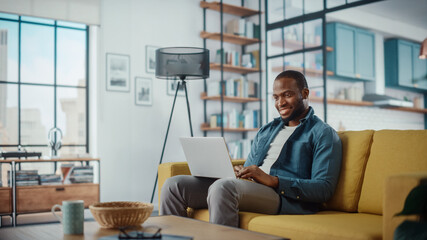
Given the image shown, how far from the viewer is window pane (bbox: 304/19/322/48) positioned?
5.58 m

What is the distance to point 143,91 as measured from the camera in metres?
5.54

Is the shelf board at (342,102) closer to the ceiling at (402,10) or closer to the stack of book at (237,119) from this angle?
the stack of book at (237,119)

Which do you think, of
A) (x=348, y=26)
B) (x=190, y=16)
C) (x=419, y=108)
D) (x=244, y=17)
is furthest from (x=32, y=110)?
(x=419, y=108)

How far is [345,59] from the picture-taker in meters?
6.74

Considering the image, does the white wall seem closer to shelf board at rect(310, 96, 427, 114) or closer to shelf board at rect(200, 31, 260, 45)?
shelf board at rect(200, 31, 260, 45)

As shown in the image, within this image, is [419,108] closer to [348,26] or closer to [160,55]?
[348,26]

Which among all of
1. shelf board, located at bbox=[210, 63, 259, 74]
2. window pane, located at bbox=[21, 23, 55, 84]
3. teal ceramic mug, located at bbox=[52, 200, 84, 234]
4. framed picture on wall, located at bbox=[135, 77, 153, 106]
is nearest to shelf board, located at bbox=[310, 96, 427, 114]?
shelf board, located at bbox=[210, 63, 259, 74]

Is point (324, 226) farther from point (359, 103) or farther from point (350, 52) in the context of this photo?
point (350, 52)

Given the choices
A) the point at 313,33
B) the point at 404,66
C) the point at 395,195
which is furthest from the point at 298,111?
the point at 404,66

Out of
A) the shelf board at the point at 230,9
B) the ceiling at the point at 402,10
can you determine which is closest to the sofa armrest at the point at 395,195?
the shelf board at the point at 230,9

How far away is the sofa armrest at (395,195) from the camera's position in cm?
160

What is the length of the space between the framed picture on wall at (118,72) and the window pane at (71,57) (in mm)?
409

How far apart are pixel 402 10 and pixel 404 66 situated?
1037 mm

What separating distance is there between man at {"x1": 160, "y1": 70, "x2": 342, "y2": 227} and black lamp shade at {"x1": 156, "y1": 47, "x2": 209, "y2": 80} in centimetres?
211
